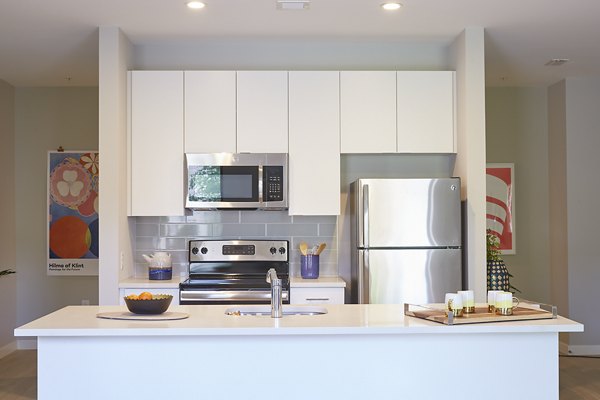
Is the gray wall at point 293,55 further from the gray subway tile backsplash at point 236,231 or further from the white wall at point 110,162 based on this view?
the gray subway tile backsplash at point 236,231

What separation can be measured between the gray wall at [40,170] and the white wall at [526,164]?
3.74 metres

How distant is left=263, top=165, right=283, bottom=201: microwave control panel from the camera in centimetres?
564

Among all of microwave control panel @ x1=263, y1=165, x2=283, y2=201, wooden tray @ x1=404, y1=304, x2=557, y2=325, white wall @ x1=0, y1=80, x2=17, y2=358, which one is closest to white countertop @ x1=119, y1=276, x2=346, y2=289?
microwave control panel @ x1=263, y1=165, x2=283, y2=201

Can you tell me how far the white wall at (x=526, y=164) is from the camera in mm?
7531

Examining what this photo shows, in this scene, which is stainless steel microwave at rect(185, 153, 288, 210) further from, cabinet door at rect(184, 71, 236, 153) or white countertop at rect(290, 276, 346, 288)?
white countertop at rect(290, 276, 346, 288)

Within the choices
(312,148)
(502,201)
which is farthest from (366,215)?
(502,201)

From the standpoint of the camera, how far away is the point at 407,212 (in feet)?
17.8

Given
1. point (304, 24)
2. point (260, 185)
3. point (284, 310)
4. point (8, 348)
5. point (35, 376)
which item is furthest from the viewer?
point (8, 348)

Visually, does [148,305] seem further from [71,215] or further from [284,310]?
[71,215]

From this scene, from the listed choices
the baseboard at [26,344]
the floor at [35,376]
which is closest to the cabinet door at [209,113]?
the floor at [35,376]

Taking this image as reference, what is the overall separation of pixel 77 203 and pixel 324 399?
485 cm

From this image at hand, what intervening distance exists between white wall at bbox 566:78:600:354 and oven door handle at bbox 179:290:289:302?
321 centimetres

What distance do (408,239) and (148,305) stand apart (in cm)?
226

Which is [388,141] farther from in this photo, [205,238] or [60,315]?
[60,315]
